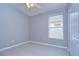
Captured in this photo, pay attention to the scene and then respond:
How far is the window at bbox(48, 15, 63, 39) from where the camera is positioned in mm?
2025

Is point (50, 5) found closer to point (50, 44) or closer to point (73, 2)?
point (73, 2)

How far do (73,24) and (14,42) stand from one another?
4.04 feet

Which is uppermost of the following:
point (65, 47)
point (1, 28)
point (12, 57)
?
point (1, 28)

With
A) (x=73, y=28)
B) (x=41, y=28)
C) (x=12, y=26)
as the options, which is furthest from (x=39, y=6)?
(x=73, y=28)

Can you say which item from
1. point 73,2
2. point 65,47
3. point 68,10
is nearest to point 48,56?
point 65,47

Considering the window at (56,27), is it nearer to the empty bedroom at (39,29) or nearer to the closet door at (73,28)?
the empty bedroom at (39,29)

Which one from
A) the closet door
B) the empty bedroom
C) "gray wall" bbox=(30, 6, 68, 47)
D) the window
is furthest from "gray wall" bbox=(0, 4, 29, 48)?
the closet door

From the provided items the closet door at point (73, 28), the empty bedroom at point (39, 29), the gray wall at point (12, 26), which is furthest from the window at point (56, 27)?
the gray wall at point (12, 26)

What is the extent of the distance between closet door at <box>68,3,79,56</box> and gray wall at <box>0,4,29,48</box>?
86 cm

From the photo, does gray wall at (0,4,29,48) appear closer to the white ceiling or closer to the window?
the white ceiling

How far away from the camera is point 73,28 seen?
2.12 meters

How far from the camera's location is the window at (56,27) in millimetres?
2025

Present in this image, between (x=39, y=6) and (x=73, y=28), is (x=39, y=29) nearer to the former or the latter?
(x=39, y=6)

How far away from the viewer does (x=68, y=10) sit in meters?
2.05
